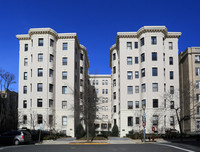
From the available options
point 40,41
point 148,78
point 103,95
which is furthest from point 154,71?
point 103,95

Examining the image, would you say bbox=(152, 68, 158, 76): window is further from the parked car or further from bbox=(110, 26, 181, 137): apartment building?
the parked car

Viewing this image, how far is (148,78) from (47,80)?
19.4 metres

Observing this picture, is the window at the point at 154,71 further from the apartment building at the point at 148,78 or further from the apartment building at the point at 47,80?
the apartment building at the point at 47,80

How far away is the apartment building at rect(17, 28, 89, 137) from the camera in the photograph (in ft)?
153

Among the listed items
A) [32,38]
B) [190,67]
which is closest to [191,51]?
[190,67]

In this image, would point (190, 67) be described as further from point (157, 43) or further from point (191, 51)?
point (157, 43)

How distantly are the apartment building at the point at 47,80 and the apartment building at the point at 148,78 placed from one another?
9253mm

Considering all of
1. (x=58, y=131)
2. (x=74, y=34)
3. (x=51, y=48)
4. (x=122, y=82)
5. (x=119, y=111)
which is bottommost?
(x=58, y=131)

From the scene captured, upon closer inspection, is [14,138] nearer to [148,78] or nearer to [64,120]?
[64,120]

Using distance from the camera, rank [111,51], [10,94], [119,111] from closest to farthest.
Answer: [119,111], [111,51], [10,94]

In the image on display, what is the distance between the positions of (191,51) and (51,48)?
96.5ft

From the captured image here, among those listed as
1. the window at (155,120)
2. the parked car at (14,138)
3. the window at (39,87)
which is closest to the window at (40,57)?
the window at (39,87)

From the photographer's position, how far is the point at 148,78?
46219 mm

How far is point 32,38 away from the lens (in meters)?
48.2
